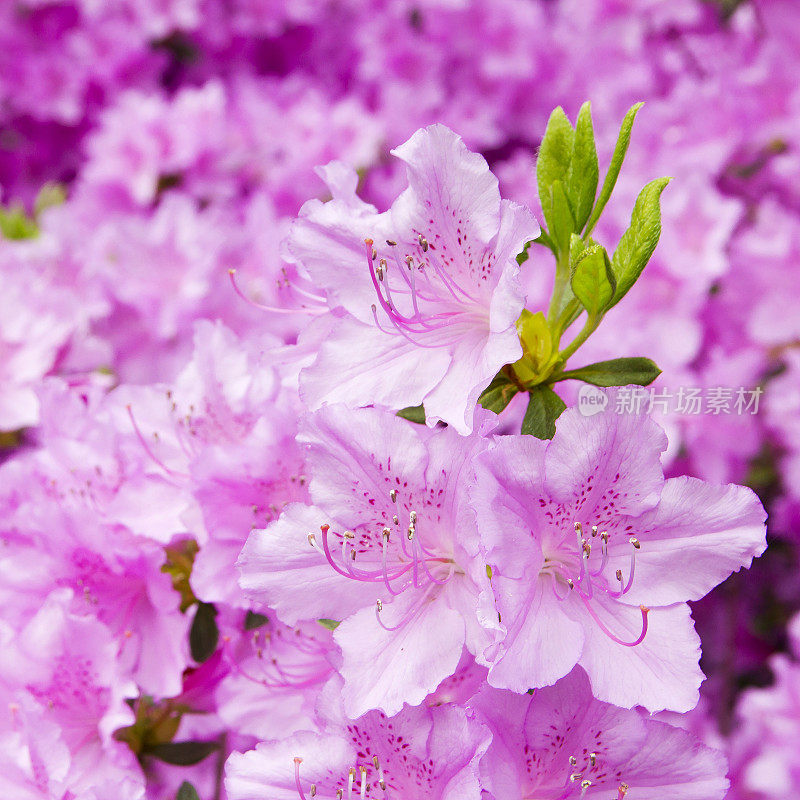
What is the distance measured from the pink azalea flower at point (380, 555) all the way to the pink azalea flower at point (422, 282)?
3 centimetres

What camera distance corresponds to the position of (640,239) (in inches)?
28.0

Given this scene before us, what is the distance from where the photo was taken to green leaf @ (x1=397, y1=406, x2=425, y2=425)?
0.77 metres

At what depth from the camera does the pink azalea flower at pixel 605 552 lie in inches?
25.8

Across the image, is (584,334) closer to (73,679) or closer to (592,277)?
(592,277)

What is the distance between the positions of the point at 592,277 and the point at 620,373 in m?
0.10

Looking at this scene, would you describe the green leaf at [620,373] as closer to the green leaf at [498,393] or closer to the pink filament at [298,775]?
the green leaf at [498,393]

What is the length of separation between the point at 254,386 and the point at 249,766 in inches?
14.2

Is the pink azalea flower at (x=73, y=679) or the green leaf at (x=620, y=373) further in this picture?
the pink azalea flower at (x=73, y=679)

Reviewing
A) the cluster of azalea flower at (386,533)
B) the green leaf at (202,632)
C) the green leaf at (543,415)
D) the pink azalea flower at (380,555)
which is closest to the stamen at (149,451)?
the cluster of azalea flower at (386,533)

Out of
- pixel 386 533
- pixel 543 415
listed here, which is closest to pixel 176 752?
pixel 386 533

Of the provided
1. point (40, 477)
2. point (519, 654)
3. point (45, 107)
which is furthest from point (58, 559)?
point (45, 107)

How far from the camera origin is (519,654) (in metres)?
0.65

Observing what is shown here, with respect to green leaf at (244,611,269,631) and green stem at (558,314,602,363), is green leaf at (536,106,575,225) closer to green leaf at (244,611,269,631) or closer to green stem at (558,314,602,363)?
green stem at (558,314,602,363)

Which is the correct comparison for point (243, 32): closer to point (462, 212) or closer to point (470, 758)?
point (462, 212)
